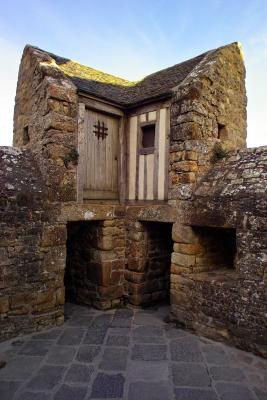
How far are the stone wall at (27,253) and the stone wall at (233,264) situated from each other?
1.88 metres

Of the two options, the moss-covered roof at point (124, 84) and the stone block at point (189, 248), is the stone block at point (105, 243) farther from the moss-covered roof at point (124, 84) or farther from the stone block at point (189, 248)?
the moss-covered roof at point (124, 84)

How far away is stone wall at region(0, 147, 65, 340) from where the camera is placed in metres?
4.26

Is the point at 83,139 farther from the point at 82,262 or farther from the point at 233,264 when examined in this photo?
the point at 233,264

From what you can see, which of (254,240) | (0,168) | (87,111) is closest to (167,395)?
(254,240)

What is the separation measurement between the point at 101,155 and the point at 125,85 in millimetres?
2256

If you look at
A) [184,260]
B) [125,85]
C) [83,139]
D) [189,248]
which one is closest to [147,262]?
[184,260]

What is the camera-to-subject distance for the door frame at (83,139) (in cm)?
520

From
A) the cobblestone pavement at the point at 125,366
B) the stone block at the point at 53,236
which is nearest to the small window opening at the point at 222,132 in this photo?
the stone block at the point at 53,236

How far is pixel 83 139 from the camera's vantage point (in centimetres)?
526

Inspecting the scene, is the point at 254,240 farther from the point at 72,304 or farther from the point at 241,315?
the point at 72,304

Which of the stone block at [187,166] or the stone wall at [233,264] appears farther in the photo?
the stone block at [187,166]

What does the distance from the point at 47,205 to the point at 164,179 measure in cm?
198

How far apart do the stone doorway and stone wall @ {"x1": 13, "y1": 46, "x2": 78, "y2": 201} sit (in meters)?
1.46

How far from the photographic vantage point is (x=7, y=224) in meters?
4.25
